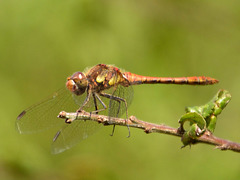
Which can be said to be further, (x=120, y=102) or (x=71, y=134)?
(x=120, y=102)

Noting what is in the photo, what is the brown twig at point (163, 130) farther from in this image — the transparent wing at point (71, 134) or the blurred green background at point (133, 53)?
the blurred green background at point (133, 53)

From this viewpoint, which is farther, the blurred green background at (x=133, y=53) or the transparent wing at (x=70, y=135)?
the blurred green background at (x=133, y=53)

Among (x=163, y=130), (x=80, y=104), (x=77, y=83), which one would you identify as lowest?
(x=163, y=130)

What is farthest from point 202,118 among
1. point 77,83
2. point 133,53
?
point 133,53

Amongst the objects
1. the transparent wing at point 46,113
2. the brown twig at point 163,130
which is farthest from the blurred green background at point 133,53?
the brown twig at point 163,130

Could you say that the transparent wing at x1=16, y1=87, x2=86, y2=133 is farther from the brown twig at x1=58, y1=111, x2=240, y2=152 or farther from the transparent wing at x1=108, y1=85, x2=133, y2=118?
the brown twig at x1=58, y1=111, x2=240, y2=152

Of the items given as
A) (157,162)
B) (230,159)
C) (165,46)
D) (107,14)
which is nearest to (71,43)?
(107,14)

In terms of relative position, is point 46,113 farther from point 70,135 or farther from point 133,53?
point 133,53

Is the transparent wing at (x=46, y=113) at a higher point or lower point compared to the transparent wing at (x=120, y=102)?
lower
